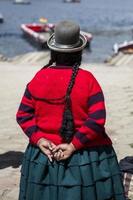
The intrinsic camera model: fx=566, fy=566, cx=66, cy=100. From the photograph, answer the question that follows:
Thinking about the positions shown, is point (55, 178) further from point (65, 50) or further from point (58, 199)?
point (65, 50)

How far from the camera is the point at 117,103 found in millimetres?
10148

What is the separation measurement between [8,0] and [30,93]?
158 metres

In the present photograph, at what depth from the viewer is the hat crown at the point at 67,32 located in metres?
3.28

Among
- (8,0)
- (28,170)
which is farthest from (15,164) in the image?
(8,0)

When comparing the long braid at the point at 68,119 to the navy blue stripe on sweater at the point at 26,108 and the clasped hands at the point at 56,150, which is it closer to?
the clasped hands at the point at 56,150

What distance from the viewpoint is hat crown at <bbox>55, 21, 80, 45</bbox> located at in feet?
10.7

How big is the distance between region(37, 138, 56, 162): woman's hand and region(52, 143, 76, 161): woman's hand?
0.03 meters

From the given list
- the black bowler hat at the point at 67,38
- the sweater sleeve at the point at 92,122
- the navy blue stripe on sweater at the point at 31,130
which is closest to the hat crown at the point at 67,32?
the black bowler hat at the point at 67,38

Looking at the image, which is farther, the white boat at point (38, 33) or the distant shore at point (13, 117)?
the white boat at point (38, 33)

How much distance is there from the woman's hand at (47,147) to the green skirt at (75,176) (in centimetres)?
4

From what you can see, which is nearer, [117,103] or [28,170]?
[28,170]

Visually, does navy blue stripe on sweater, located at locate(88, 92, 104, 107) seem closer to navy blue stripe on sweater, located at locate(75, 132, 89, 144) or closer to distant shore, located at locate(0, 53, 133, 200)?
navy blue stripe on sweater, located at locate(75, 132, 89, 144)

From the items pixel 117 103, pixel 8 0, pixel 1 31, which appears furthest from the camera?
pixel 8 0

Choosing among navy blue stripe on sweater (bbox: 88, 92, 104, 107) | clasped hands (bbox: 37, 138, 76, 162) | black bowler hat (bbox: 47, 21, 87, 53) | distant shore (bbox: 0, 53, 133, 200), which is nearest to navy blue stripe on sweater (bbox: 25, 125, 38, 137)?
clasped hands (bbox: 37, 138, 76, 162)
